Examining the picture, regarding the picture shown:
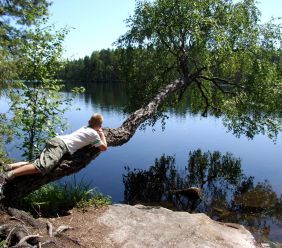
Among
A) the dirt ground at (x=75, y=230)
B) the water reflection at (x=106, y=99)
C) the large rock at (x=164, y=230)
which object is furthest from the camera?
the water reflection at (x=106, y=99)

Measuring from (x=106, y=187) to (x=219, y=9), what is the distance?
9081 mm

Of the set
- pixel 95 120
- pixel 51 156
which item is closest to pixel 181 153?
pixel 95 120

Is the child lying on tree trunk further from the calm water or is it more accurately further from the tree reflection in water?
the tree reflection in water

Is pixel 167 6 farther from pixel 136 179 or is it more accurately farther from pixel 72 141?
pixel 72 141

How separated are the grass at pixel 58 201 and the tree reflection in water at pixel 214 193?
16.8 feet

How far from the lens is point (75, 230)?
23.7 ft

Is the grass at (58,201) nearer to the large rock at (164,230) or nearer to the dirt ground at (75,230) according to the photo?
the dirt ground at (75,230)

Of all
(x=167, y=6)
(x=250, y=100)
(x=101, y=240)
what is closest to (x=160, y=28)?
(x=167, y=6)

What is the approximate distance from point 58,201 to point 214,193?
8800mm

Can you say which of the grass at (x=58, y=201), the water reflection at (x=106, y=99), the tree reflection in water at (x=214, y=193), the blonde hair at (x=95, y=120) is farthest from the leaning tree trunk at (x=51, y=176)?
the water reflection at (x=106, y=99)

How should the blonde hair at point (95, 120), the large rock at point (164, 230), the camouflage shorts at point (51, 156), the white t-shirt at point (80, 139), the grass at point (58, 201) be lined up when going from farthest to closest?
the blonde hair at point (95, 120)
the white t-shirt at point (80, 139)
the grass at point (58, 201)
the camouflage shorts at point (51, 156)
the large rock at point (164, 230)

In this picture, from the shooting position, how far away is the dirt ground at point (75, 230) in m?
6.43

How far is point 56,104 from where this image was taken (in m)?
10.1

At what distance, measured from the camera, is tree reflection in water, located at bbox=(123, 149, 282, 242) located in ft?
42.8
